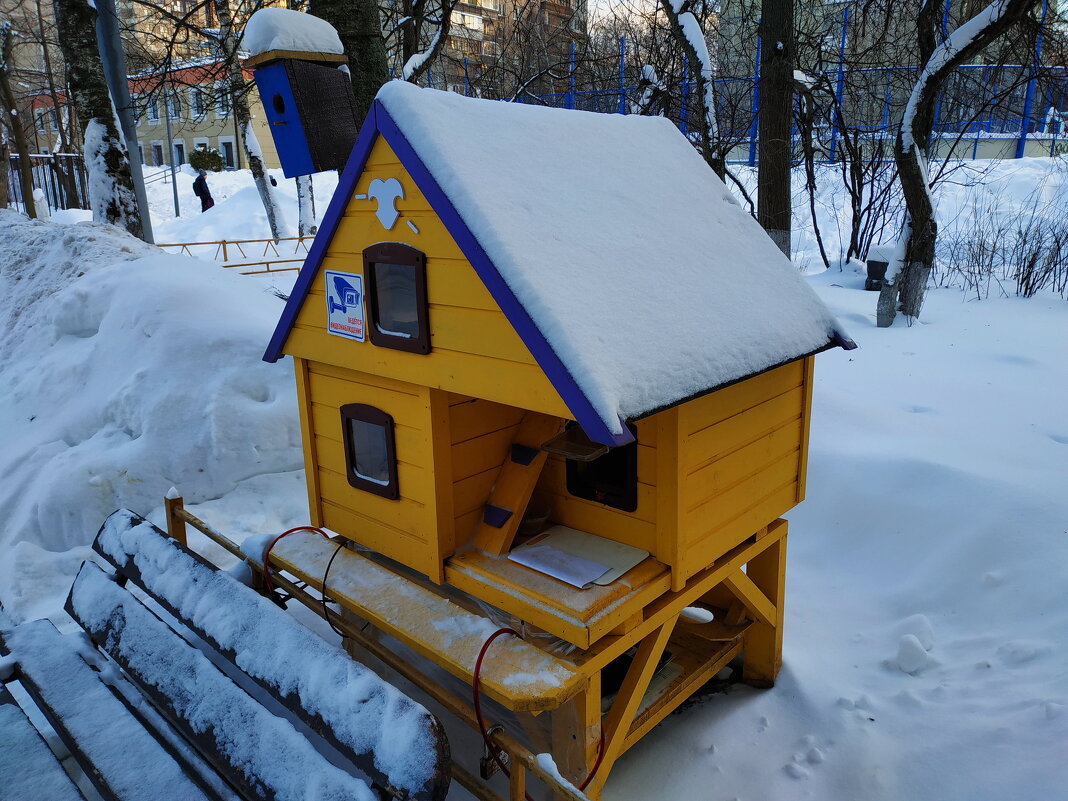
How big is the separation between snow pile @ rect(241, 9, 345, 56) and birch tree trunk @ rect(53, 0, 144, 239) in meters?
5.67

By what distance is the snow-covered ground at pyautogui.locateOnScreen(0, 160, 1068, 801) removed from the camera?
112 inches

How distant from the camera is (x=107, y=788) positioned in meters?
2.26

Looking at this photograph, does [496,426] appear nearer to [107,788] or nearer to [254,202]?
[107,788]

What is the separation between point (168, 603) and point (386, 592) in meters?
0.93

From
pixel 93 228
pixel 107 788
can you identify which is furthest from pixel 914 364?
pixel 93 228

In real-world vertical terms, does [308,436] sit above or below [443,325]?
below

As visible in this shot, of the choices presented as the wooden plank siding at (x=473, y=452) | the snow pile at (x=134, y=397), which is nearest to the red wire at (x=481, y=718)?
the wooden plank siding at (x=473, y=452)

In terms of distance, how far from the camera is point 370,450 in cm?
298

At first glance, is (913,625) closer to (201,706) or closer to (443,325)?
(443,325)

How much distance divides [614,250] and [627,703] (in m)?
1.55

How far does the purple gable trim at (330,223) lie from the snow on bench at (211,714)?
1.16 meters

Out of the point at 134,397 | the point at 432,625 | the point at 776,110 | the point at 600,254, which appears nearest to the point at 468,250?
the point at 600,254

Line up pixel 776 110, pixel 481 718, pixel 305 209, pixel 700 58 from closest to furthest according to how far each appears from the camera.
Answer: pixel 481 718 → pixel 776 110 → pixel 700 58 → pixel 305 209

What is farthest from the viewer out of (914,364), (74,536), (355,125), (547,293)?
(914,364)
